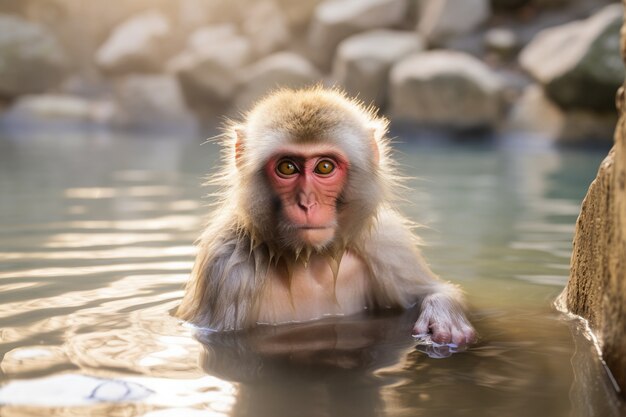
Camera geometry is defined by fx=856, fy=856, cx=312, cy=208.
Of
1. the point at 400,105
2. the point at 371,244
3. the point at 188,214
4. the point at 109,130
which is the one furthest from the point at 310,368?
the point at 109,130

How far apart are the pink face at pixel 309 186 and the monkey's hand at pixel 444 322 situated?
489mm

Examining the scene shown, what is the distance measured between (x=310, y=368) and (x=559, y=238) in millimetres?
2927

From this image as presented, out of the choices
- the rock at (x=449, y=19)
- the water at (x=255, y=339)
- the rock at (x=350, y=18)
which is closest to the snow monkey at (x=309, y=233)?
the water at (x=255, y=339)

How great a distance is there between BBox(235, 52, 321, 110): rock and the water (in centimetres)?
803

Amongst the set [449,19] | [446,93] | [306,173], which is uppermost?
[449,19]

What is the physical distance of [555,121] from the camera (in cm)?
1220

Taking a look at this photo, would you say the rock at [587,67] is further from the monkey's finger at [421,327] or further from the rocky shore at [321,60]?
the monkey's finger at [421,327]

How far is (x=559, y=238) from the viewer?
5.10 meters

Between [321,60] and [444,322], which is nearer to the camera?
[444,322]

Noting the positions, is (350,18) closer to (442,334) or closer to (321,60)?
(321,60)

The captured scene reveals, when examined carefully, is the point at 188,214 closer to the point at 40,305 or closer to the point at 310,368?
the point at 40,305

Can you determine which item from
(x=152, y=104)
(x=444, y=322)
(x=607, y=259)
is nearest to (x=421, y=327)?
(x=444, y=322)

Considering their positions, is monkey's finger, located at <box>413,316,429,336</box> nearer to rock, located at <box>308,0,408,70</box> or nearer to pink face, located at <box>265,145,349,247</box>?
pink face, located at <box>265,145,349,247</box>

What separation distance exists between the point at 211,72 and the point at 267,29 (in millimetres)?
2361
